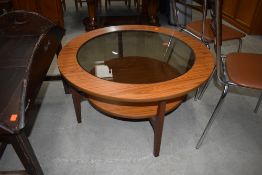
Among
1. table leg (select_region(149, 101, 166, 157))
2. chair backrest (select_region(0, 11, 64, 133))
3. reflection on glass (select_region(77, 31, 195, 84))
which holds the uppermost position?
chair backrest (select_region(0, 11, 64, 133))

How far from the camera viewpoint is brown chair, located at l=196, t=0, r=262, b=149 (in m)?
1.12

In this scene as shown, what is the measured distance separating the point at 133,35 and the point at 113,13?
2097mm

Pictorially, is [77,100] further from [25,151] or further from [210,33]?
[210,33]

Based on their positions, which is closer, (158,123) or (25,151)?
(25,151)

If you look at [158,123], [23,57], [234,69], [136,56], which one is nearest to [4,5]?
[23,57]

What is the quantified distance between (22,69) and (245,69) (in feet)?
4.04

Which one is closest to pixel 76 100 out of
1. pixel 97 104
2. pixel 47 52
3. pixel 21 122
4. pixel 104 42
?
pixel 97 104

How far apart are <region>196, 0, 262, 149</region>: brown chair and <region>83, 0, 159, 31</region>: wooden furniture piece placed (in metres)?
→ 1.89

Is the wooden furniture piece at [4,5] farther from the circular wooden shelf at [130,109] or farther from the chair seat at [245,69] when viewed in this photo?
the chair seat at [245,69]

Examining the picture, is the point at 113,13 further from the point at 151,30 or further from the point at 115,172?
the point at 115,172

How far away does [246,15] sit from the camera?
2.88 m

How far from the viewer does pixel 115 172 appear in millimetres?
1264

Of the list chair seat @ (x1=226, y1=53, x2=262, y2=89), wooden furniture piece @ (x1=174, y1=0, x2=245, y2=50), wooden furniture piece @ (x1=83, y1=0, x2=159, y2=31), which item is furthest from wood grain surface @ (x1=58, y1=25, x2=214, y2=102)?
wooden furniture piece @ (x1=83, y1=0, x2=159, y2=31)

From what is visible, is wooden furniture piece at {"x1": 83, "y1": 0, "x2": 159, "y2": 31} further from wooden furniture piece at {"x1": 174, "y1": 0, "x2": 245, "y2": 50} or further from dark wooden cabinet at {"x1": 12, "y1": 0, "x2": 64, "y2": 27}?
wooden furniture piece at {"x1": 174, "y1": 0, "x2": 245, "y2": 50}
